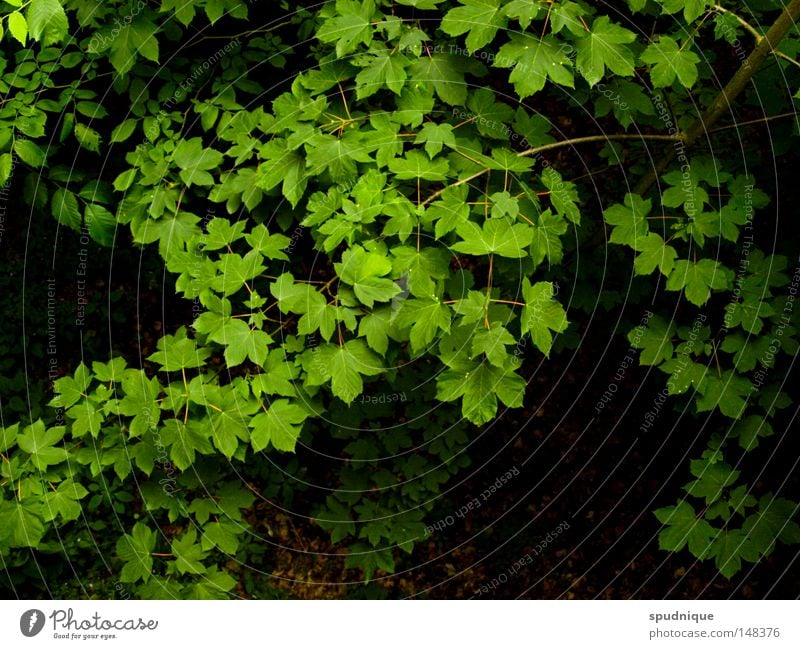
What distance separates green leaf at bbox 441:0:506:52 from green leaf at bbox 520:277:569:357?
3.01 ft

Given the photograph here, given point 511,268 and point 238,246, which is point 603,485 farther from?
point 238,246

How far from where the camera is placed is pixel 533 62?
299 cm

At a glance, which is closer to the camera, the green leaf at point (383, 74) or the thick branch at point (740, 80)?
the green leaf at point (383, 74)

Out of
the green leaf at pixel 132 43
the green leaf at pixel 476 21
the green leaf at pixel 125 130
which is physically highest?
the green leaf at pixel 132 43

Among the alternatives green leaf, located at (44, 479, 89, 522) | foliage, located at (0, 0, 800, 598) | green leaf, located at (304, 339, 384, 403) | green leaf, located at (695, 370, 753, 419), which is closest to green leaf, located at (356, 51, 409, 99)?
foliage, located at (0, 0, 800, 598)

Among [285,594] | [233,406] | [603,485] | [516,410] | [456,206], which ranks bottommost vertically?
[285,594]

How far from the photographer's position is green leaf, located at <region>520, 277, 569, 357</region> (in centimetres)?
295

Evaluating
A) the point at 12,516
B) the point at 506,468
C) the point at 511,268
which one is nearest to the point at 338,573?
the point at 506,468

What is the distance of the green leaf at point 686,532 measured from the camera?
387cm

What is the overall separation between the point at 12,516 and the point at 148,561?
2.70 ft

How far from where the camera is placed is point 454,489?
521 cm

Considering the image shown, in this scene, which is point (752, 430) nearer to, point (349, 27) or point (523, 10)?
point (523, 10)

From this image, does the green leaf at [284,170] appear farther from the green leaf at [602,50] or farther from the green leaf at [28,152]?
the green leaf at [28,152]

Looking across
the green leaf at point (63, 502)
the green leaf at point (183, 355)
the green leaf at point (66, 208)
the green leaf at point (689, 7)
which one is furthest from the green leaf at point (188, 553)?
the green leaf at point (689, 7)
